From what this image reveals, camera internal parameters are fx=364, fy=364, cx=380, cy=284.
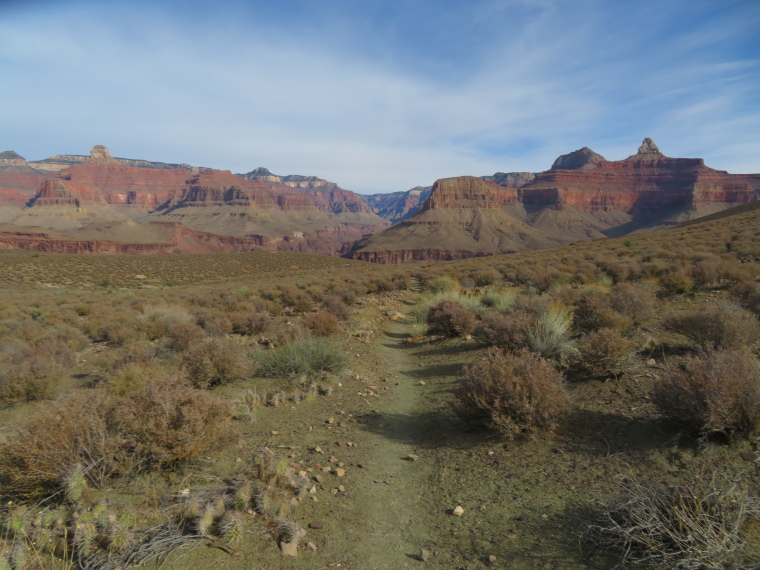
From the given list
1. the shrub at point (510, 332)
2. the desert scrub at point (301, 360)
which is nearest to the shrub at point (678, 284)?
the shrub at point (510, 332)

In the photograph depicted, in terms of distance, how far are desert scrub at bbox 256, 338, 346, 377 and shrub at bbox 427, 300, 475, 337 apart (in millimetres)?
3237

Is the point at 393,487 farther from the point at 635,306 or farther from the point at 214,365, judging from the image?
the point at 635,306

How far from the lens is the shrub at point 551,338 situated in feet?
21.1

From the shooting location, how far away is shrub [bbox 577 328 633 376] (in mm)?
5660

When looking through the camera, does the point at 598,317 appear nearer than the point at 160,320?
Yes

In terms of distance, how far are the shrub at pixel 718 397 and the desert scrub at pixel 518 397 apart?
3.72 feet

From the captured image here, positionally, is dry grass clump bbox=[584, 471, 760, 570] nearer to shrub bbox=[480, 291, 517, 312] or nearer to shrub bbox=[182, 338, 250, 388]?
shrub bbox=[182, 338, 250, 388]

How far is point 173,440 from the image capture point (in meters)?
3.80

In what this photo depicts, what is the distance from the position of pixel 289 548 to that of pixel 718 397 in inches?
168

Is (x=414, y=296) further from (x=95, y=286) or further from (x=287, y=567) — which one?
(x=95, y=286)

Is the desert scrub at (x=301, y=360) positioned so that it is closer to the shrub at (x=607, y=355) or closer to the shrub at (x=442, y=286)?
the shrub at (x=607, y=355)

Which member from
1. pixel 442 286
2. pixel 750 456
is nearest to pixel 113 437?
pixel 750 456

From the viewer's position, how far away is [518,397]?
4.49 m

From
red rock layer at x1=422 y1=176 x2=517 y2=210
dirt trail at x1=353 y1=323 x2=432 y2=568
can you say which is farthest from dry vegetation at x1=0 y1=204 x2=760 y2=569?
red rock layer at x1=422 y1=176 x2=517 y2=210
